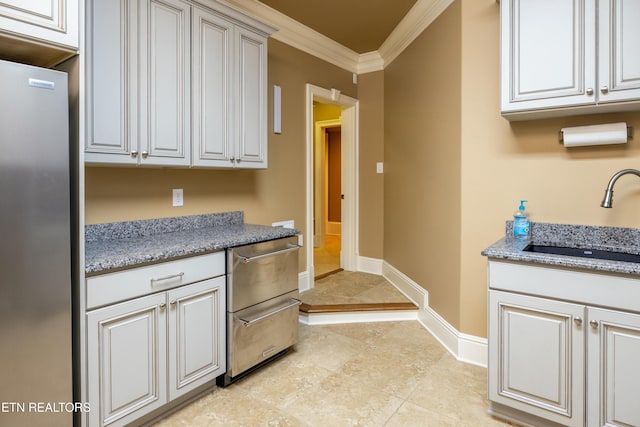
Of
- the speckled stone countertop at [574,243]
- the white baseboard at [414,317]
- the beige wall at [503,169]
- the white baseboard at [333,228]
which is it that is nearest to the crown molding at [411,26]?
the beige wall at [503,169]

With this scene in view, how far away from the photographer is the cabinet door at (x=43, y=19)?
1348mm

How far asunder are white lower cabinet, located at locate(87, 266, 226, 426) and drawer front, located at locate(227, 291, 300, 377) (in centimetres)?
7

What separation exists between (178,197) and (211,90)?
0.77 meters

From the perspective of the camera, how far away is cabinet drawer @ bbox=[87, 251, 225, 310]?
160cm

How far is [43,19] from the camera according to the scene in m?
1.42

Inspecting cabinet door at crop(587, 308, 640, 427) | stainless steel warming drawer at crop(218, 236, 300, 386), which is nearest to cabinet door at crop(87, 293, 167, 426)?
stainless steel warming drawer at crop(218, 236, 300, 386)

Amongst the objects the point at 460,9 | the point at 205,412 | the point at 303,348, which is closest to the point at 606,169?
the point at 460,9

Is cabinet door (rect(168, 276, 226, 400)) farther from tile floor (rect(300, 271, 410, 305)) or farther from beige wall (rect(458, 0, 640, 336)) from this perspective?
beige wall (rect(458, 0, 640, 336))

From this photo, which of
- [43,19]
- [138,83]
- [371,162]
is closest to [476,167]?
[371,162]

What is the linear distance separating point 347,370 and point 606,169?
1.92 m

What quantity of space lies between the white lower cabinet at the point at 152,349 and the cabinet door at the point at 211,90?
851mm

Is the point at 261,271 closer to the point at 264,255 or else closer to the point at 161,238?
the point at 264,255

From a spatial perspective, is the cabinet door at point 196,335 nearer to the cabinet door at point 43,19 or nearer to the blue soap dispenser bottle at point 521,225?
the cabinet door at point 43,19

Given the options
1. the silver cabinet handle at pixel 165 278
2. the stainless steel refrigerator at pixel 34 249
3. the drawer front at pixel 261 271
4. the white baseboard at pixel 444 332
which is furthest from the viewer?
the white baseboard at pixel 444 332
